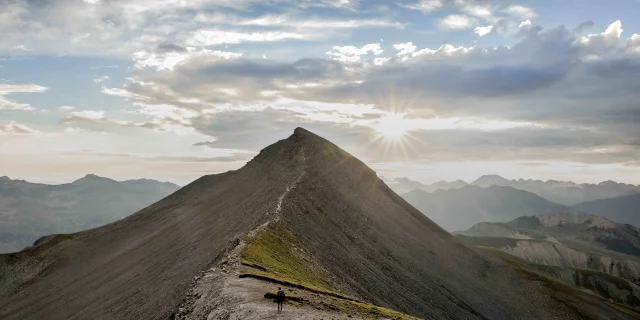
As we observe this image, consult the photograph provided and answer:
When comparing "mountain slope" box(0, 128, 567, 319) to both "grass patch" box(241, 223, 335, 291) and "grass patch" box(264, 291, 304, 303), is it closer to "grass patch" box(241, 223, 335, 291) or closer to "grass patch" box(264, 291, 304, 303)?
"grass patch" box(241, 223, 335, 291)

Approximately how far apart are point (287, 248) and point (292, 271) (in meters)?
12.3

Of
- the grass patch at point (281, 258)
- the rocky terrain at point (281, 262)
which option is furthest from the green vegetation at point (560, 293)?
the grass patch at point (281, 258)

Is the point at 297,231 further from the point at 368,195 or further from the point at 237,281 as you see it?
the point at 368,195

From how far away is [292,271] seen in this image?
6631 cm

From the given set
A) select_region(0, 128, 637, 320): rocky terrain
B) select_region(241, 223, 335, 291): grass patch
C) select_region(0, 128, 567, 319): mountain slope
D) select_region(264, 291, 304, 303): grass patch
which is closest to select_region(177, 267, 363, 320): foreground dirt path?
select_region(0, 128, 637, 320): rocky terrain

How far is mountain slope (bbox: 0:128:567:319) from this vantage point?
80625 mm

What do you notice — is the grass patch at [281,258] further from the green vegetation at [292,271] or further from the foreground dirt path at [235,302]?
the foreground dirt path at [235,302]

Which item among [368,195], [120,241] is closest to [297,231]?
[368,195]

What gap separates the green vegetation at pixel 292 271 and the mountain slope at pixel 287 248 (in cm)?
94

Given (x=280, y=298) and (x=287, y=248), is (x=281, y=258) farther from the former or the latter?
(x=280, y=298)

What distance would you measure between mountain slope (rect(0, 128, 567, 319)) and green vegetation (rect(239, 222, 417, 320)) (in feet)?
3.10

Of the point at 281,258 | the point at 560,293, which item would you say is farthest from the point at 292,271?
the point at 560,293

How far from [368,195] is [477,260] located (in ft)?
142

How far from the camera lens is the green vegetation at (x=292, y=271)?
154 ft
